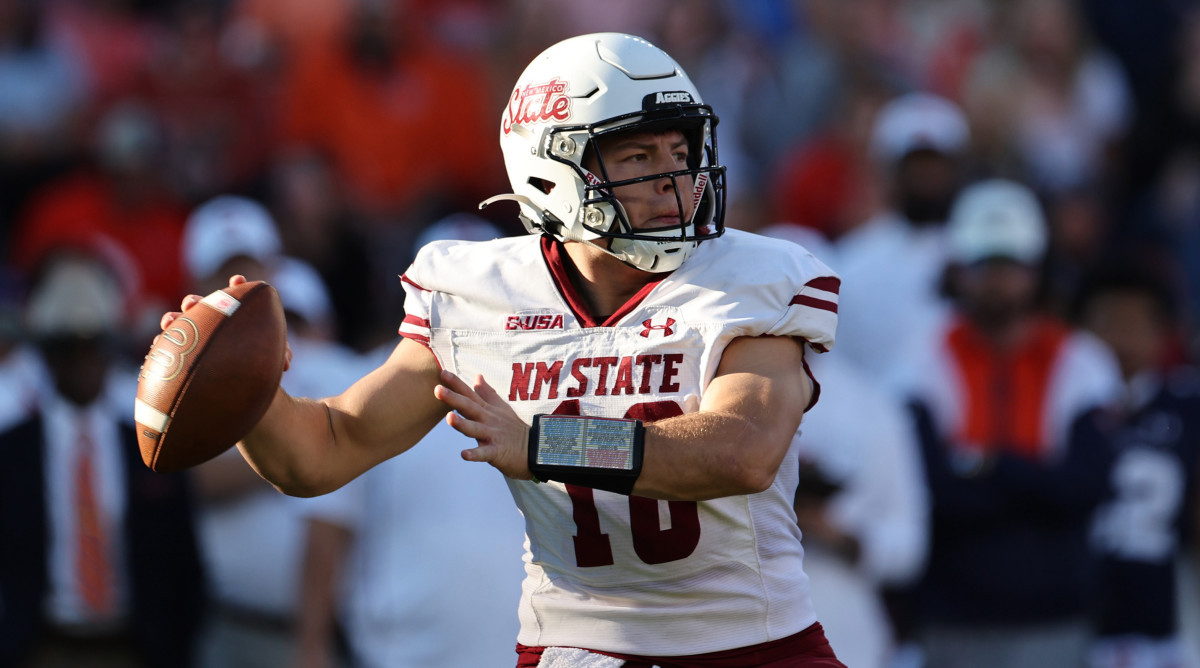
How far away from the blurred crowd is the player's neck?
1694 mm

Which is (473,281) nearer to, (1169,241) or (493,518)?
(493,518)

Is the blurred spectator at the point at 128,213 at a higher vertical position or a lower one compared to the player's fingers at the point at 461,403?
lower

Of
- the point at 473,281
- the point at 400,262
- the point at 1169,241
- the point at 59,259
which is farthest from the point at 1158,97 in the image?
the point at 473,281

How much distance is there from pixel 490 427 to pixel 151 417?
684mm

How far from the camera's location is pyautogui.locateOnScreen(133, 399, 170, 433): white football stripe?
309cm

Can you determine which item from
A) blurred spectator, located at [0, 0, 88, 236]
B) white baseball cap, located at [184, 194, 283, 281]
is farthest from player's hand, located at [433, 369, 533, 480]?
blurred spectator, located at [0, 0, 88, 236]

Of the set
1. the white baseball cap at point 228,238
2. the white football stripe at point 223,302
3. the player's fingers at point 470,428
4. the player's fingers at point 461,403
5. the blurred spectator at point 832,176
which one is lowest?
the blurred spectator at point 832,176

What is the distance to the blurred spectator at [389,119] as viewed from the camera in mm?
7926

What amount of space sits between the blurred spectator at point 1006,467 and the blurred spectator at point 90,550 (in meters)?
2.59

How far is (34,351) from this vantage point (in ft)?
20.4

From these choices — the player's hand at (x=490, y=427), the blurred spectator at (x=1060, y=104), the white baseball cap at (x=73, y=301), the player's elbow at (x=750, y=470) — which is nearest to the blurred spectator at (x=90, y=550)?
the white baseball cap at (x=73, y=301)

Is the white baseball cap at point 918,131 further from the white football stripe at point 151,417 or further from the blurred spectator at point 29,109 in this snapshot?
the white football stripe at point 151,417

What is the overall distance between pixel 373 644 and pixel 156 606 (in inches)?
29.7

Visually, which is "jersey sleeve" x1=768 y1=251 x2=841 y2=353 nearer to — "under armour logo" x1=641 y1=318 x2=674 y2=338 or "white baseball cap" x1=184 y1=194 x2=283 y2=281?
"under armour logo" x1=641 y1=318 x2=674 y2=338
